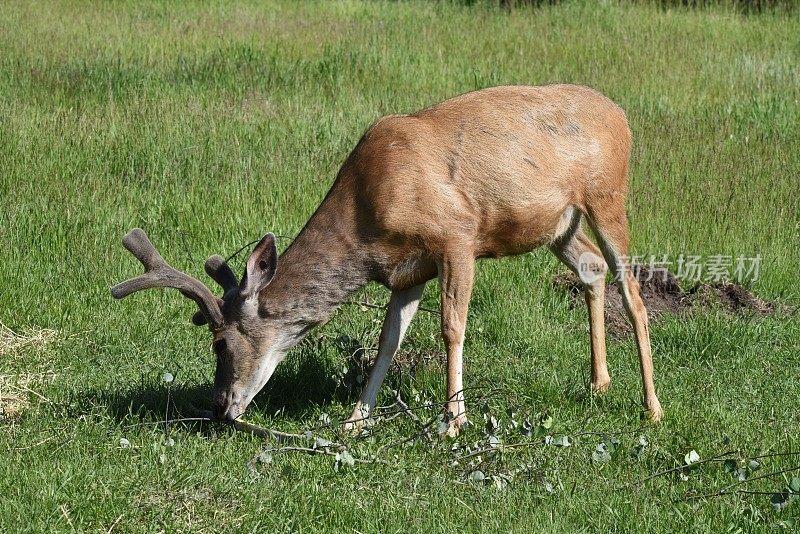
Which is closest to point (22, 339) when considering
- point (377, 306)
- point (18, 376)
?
point (18, 376)

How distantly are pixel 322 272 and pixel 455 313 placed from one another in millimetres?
788

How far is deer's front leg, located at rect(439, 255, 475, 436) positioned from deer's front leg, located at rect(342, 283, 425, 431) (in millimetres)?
450

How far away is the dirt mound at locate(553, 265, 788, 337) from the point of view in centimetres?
870

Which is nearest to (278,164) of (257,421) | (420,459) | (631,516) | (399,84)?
(399,84)

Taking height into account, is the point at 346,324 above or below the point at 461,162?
below

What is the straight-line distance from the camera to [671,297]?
8.95 m

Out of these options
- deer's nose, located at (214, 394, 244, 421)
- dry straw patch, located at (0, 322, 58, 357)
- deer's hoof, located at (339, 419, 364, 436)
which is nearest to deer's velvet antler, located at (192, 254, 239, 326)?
deer's nose, located at (214, 394, 244, 421)

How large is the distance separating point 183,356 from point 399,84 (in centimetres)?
628

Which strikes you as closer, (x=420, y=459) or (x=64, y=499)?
(x=64, y=499)

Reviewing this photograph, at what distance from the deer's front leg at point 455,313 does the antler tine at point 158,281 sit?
4.17 ft

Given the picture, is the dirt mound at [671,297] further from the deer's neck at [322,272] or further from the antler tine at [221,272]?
the antler tine at [221,272]

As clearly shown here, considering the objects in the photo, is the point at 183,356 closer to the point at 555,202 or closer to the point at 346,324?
the point at 346,324

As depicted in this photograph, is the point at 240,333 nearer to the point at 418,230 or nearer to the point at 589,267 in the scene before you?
the point at 418,230

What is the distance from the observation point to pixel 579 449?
249 inches
